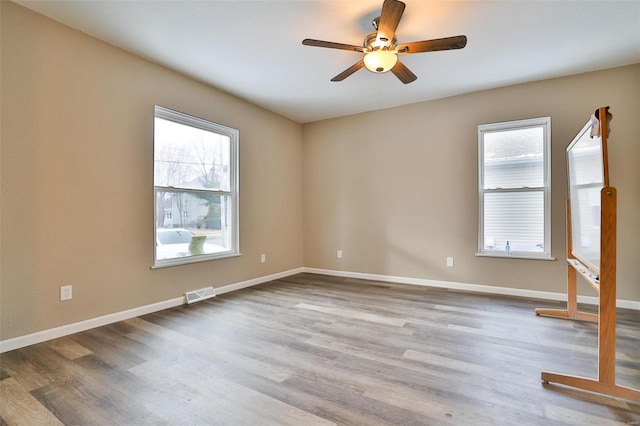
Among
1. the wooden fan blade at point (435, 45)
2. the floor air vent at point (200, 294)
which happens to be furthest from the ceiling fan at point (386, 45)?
the floor air vent at point (200, 294)

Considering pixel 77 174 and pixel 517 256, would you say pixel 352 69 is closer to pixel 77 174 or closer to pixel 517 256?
pixel 77 174

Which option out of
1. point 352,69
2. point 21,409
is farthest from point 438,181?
point 21,409

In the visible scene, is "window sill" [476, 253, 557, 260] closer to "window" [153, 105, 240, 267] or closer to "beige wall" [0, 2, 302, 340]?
"window" [153, 105, 240, 267]

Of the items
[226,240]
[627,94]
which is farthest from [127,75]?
[627,94]

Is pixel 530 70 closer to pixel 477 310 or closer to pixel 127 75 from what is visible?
pixel 477 310

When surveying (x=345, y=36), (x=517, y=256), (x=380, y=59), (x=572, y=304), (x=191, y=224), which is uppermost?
(x=345, y=36)

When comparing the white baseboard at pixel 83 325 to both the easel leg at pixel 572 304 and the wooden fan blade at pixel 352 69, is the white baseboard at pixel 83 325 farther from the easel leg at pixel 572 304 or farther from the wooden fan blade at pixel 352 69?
the easel leg at pixel 572 304

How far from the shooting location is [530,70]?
334 centimetres

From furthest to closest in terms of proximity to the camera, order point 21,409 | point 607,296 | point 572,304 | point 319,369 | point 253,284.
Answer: point 253,284, point 572,304, point 319,369, point 607,296, point 21,409

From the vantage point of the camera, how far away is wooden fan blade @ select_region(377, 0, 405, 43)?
188 centimetres

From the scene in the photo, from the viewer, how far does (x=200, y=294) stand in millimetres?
3572

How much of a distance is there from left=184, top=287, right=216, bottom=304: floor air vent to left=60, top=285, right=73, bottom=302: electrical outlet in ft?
3.55

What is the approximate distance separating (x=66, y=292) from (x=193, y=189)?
1560 mm

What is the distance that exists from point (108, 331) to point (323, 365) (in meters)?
1.93
